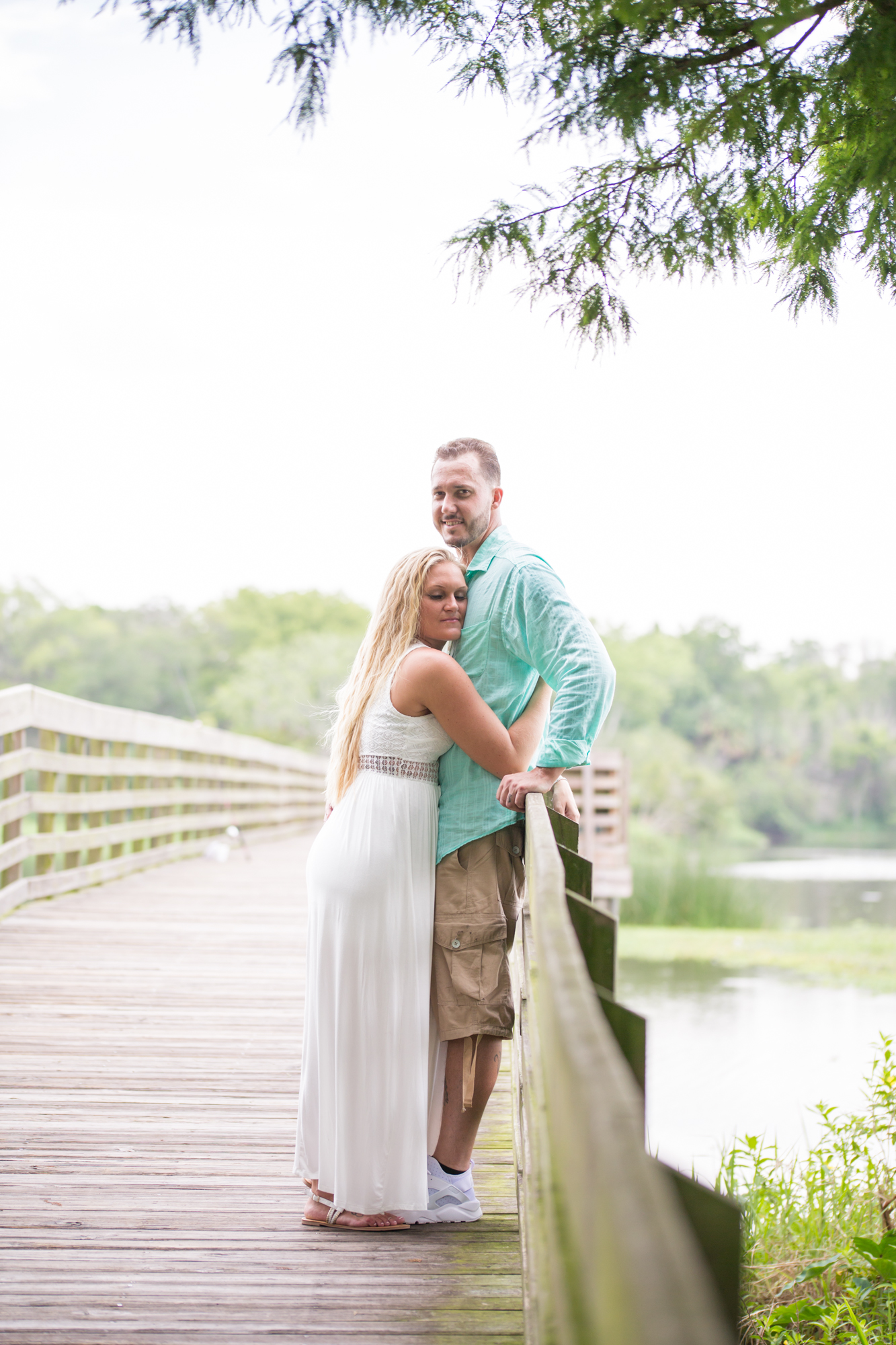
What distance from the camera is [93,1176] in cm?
280

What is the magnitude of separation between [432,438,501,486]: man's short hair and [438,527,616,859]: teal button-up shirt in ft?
0.55

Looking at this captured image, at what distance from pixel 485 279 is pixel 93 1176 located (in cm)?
257

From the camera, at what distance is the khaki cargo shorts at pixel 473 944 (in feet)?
8.30

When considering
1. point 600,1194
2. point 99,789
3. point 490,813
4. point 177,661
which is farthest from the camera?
point 177,661

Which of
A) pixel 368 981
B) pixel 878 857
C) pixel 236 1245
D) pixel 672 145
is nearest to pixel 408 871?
pixel 368 981

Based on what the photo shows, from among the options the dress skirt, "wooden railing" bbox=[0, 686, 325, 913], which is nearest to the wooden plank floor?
the dress skirt

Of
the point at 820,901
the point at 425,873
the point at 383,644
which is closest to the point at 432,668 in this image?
the point at 383,644

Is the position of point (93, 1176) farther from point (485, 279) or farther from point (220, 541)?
point (220, 541)

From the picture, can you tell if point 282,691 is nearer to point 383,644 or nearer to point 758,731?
point 758,731

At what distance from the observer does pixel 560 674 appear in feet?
8.35

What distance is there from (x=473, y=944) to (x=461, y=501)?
1049 mm

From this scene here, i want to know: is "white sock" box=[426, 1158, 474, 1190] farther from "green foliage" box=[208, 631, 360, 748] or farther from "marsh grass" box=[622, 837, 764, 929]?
"green foliage" box=[208, 631, 360, 748]

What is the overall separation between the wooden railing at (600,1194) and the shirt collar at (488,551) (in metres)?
1.01

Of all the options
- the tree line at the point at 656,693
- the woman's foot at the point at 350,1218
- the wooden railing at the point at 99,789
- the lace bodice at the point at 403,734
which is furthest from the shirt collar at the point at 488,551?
the tree line at the point at 656,693
